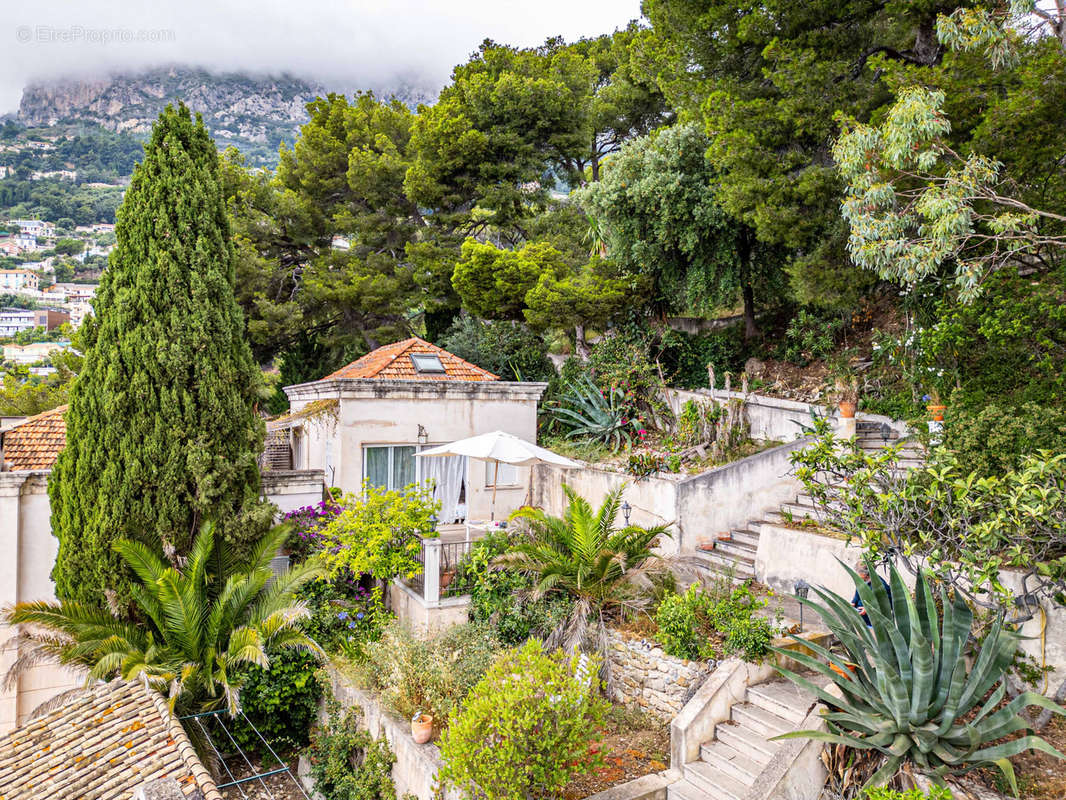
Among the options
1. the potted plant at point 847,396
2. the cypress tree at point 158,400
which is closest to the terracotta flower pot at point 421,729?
the cypress tree at point 158,400

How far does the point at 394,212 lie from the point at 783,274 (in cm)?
1670

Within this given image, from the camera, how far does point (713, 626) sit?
8.16 m

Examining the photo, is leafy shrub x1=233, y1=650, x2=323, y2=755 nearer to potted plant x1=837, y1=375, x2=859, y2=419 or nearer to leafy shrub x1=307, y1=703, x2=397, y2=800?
leafy shrub x1=307, y1=703, x2=397, y2=800

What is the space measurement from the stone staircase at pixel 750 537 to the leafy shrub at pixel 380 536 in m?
Result: 4.91

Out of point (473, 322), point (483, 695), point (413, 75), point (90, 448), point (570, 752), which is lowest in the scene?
point (570, 752)

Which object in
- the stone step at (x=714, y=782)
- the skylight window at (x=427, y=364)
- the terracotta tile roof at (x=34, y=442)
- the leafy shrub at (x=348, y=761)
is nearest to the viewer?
the stone step at (x=714, y=782)

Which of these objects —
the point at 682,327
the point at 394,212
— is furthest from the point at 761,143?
the point at 394,212

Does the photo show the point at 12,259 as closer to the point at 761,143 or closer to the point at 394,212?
the point at 394,212

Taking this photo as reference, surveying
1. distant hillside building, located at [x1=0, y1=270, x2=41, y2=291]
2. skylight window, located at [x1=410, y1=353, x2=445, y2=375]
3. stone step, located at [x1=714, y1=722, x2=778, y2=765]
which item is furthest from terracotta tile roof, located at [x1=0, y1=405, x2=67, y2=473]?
distant hillside building, located at [x1=0, y1=270, x2=41, y2=291]

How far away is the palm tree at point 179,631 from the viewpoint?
8.43m

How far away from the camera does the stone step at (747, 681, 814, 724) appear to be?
6.80m

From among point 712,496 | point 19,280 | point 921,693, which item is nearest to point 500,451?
point 712,496

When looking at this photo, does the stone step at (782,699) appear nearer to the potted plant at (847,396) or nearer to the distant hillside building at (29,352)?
the potted plant at (847,396)

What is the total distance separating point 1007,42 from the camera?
936cm
